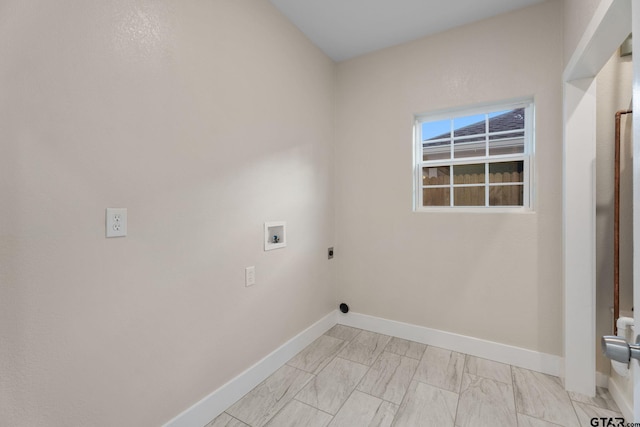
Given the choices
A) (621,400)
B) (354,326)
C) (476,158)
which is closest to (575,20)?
(476,158)

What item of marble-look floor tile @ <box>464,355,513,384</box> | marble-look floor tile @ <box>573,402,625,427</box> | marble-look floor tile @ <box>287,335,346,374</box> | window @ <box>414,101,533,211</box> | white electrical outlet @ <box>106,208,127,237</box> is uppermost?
window @ <box>414,101,533,211</box>

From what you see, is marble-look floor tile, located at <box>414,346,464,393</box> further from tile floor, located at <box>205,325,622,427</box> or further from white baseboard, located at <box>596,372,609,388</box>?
white baseboard, located at <box>596,372,609,388</box>

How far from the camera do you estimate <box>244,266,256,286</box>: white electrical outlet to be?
185 centimetres

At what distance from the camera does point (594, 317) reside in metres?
1.74

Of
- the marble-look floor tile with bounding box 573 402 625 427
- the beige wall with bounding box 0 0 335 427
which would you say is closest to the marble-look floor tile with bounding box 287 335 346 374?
the beige wall with bounding box 0 0 335 427

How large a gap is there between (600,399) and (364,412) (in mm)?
1506

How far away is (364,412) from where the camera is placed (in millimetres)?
1652

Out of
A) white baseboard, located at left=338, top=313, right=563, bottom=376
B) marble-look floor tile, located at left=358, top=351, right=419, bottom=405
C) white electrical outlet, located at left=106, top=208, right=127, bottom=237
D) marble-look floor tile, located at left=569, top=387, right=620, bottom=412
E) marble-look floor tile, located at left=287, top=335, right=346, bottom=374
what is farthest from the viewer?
marble-look floor tile, located at left=287, top=335, right=346, bottom=374

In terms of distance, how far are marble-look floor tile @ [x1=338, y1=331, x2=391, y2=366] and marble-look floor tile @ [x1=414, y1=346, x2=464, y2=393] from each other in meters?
0.36

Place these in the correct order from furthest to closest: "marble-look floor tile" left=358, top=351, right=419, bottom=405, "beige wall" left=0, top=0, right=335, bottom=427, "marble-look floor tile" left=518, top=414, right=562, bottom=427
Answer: "marble-look floor tile" left=358, top=351, right=419, bottom=405
"marble-look floor tile" left=518, top=414, right=562, bottom=427
"beige wall" left=0, top=0, right=335, bottom=427

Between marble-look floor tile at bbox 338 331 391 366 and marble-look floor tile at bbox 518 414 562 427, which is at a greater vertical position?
marble-look floor tile at bbox 338 331 391 366

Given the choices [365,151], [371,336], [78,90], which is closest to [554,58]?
[365,151]

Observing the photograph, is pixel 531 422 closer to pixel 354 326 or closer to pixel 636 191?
pixel 354 326

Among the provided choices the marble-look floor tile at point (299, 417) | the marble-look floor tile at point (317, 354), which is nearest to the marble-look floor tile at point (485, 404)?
the marble-look floor tile at point (299, 417)
